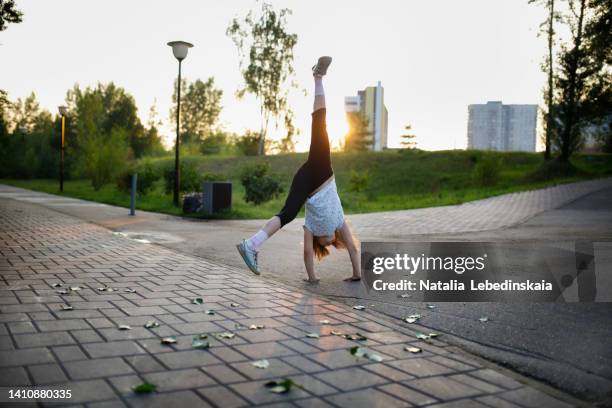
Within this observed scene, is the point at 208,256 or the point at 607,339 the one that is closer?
the point at 607,339

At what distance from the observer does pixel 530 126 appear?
13000 cm

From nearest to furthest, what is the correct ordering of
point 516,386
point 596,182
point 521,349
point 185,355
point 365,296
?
point 516,386 < point 185,355 < point 521,349 < point 365,296 < point 596,182

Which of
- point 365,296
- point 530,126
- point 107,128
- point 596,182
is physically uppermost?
point 530,126

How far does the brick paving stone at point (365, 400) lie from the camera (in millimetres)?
2639

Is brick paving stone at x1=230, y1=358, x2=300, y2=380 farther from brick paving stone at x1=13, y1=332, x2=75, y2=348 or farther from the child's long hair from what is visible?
the child's long hair

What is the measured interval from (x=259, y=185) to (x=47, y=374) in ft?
52.5

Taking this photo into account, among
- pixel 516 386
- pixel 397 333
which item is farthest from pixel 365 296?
pixel 516 386

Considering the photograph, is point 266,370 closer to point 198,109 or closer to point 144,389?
point 144,389

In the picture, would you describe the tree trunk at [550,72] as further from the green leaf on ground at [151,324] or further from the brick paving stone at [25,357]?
the brick paving stone at [25,357]

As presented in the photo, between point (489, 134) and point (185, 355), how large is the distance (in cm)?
14049

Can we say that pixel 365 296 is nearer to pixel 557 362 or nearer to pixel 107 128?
pixel 557 362

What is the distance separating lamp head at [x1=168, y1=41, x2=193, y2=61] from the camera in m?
16.7

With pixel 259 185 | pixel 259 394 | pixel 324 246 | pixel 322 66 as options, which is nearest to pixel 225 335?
pixel 259 394

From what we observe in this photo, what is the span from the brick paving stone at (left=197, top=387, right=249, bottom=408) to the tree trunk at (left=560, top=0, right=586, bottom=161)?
31.7m
